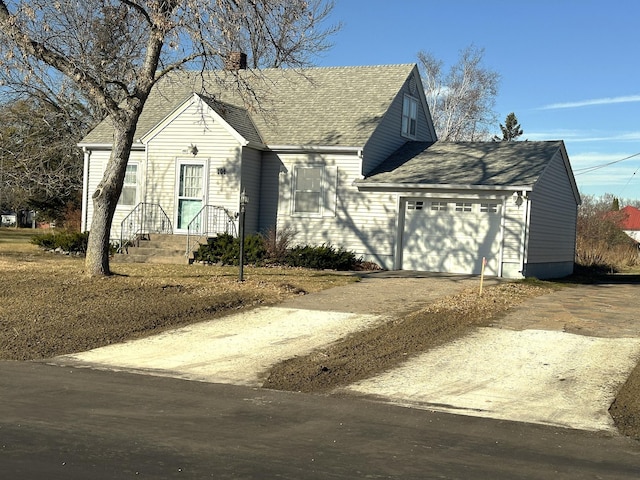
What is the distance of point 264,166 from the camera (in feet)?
82.1

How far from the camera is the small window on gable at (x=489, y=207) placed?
22.2 m

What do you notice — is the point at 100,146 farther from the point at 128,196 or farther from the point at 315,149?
the point at 315,149

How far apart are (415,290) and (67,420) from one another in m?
11.7

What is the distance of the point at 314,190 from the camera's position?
24.4 m

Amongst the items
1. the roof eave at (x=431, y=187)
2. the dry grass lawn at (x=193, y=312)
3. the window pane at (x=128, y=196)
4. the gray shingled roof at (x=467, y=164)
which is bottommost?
the dry grass lawn at (x=193, y=312)

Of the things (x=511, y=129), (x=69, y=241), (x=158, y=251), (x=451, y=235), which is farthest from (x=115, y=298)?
(x=511, y=129)

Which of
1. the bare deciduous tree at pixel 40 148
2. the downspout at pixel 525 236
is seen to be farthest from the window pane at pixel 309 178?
the bare deciduous tree at pixel 40 148

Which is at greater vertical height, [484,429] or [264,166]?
[264,166]

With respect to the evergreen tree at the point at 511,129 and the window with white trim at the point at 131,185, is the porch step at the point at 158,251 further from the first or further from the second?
the evergreen tree at the point at 511,129

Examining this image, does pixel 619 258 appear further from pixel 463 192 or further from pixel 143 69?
pixel 143 69

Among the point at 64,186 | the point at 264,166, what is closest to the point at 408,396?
the point at 264,166

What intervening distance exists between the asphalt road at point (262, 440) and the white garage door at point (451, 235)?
1426 centimetres

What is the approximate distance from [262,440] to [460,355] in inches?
202

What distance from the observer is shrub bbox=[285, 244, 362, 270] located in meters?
22.0
